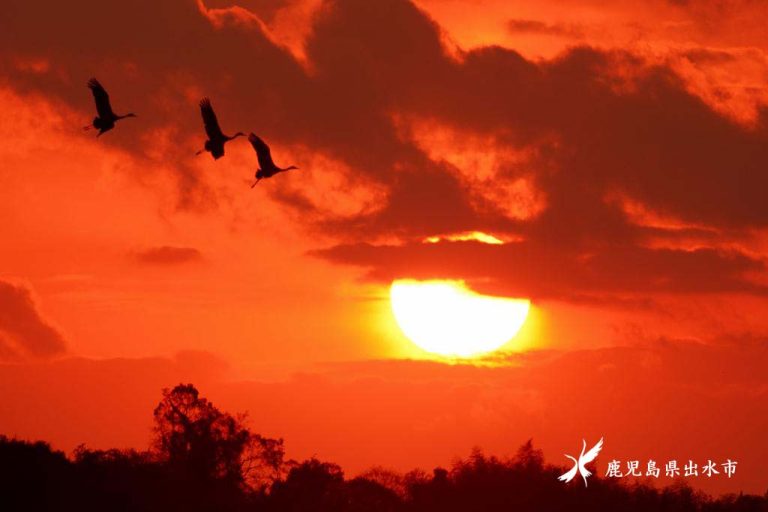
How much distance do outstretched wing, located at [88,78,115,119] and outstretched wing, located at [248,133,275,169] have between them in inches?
239

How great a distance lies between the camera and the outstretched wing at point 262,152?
226ft

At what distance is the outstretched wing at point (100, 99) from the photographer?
70.9 metres

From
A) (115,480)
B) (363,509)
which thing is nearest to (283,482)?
(363,509)

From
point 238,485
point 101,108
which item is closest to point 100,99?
point 101,108

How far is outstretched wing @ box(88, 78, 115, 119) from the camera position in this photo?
70.9 metres

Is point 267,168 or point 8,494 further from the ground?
point 267,168

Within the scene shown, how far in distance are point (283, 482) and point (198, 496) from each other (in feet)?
33.0

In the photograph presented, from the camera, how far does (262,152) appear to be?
229ft

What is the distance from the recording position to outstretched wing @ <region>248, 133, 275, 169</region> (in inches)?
2717

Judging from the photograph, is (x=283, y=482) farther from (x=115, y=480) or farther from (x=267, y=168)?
(x=267, y=168)

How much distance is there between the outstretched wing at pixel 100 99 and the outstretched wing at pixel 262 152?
Result: 19.9 ft

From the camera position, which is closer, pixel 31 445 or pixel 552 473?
pixel 31 445

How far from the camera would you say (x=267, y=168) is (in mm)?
70438

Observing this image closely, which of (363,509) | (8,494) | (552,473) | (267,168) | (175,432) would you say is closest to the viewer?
(267,168)
